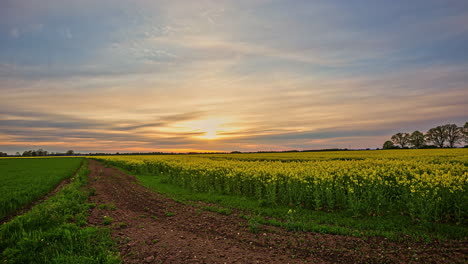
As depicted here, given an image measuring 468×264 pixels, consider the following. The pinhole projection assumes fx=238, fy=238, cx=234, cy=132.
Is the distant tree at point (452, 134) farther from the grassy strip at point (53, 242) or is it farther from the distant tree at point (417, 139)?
the grassy strip at point (53, 242)

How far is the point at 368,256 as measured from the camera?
22.3 ft

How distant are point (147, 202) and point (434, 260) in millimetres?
13525

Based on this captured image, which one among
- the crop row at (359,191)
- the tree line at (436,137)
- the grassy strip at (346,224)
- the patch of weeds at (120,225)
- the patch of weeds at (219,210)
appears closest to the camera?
the grassy strip at (346,224)

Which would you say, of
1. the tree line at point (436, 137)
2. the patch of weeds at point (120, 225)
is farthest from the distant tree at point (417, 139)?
the patch of weeds at point (120, 225)

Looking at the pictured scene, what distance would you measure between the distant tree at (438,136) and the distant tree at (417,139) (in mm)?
2384

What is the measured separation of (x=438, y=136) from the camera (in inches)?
4259

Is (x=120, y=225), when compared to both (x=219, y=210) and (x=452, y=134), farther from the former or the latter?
(x=452, y=134)

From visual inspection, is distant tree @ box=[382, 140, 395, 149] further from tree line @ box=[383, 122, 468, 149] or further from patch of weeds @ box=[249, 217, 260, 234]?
patch of weeds @ box=[249, 217, 260, 234]

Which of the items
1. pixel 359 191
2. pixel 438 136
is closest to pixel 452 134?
pixel 438 136

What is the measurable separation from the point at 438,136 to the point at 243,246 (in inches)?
5388

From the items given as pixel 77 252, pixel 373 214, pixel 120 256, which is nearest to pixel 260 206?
pixel 373 214

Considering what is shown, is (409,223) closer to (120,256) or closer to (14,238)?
(120,256)

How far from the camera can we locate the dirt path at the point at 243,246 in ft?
22.1

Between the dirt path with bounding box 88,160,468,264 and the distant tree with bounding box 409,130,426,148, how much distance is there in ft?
432
